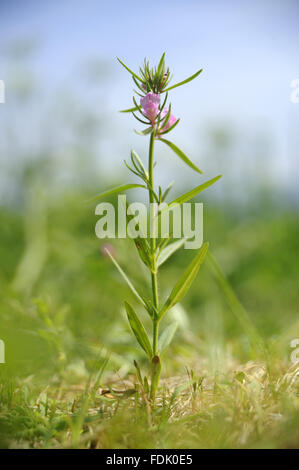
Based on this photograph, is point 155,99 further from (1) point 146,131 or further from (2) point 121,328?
(2) point 121,328

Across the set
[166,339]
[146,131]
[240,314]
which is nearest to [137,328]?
[166,339]

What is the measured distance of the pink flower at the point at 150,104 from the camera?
98 cm

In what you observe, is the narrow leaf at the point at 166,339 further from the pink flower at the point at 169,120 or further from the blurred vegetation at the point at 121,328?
the pink flower at the point at 169,120

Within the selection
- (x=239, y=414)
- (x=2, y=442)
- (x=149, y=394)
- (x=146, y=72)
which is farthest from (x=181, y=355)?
(x=146, y=72)

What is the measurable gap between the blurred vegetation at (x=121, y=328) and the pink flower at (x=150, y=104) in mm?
617

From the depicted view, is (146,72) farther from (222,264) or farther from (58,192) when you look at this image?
(58,192)

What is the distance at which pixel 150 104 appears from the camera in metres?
0.98

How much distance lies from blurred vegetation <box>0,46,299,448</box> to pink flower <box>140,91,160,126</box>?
2.02ft

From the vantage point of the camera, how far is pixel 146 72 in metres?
1.02

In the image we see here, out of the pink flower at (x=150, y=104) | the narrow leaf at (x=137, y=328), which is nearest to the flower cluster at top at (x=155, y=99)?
the pink flower at (x=150, y=104)

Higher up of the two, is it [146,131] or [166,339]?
[146,131]

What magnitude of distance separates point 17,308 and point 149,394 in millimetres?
698

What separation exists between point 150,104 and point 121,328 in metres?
1.21

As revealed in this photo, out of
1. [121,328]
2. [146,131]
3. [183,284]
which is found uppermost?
[146,131]
